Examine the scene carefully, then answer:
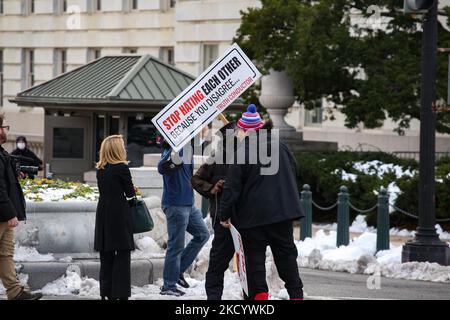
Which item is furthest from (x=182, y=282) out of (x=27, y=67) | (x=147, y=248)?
(x=27, y=67)

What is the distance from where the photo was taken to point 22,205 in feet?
42.8

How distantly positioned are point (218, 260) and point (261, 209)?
863 mm

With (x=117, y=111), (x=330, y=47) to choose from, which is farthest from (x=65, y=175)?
(x=330, y=47)

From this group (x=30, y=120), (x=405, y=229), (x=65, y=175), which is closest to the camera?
(x=405, y=229)

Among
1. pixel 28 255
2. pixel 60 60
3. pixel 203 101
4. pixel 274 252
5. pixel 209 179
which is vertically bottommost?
pixel 28 255

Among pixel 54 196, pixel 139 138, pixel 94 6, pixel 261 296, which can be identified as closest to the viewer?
pixel 261 296

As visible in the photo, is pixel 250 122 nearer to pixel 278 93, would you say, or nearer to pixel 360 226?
pixel 360 226

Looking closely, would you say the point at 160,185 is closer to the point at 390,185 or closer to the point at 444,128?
the point at 390,185

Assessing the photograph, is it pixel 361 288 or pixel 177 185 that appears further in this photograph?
pixel 361 288

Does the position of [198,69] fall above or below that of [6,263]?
above

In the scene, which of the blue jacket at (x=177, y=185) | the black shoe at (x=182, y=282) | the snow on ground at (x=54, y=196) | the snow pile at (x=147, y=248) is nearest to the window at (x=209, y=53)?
the snow on ground at (x=54, y=196)

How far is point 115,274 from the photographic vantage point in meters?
12.8

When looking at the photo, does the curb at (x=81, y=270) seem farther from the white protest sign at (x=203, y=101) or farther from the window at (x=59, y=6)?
the window at (x=59, y=6)

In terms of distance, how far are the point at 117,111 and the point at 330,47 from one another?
4.16 metres
